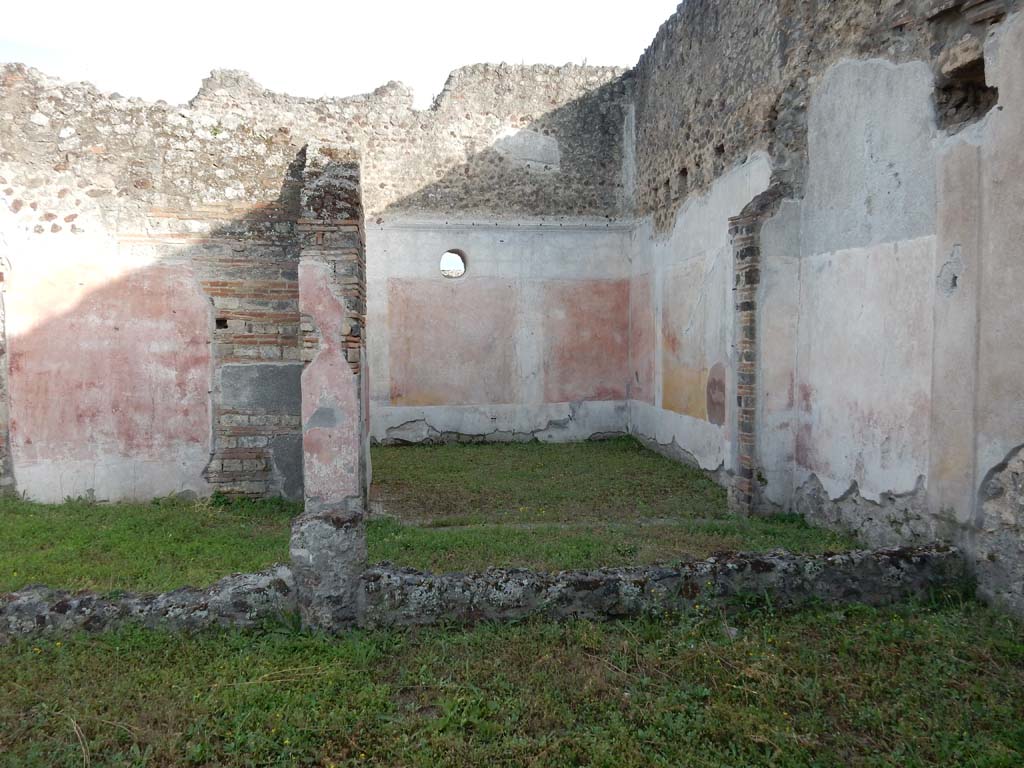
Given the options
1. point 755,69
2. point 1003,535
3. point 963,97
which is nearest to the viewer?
point 1003,535

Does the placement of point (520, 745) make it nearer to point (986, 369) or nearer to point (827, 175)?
point (986, 369)

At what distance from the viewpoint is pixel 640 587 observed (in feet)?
13.1

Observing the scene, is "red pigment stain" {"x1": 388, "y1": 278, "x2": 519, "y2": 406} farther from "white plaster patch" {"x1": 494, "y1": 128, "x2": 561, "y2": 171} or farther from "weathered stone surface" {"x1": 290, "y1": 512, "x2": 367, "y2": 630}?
"weathered stone surface" {"x1": 290, "y1": 512, "x2": 367, "y2": 630}

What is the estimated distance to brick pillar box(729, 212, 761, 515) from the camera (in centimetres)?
654

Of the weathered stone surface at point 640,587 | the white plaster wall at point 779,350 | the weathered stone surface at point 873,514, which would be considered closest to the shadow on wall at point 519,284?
the white plaster wall at point 779,350

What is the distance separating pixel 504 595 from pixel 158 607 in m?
1.85

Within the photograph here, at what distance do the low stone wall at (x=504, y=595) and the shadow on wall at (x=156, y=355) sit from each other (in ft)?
10.3

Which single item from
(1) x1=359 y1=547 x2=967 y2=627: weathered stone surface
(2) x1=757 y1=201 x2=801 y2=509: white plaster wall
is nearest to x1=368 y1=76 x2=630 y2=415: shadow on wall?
(2) x1=757 y1=201 x2=801 y2=509: white plaster wall

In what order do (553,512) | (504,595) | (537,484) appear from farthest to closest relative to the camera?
(537,484)
(553,512)
(504,595)

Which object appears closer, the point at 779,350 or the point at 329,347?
the point at 329,347

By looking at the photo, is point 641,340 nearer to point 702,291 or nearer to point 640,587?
point 702,291

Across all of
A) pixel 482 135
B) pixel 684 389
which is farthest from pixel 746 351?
pixel 482 135

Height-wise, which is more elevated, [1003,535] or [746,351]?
[746,351]

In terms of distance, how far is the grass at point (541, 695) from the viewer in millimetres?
2771
